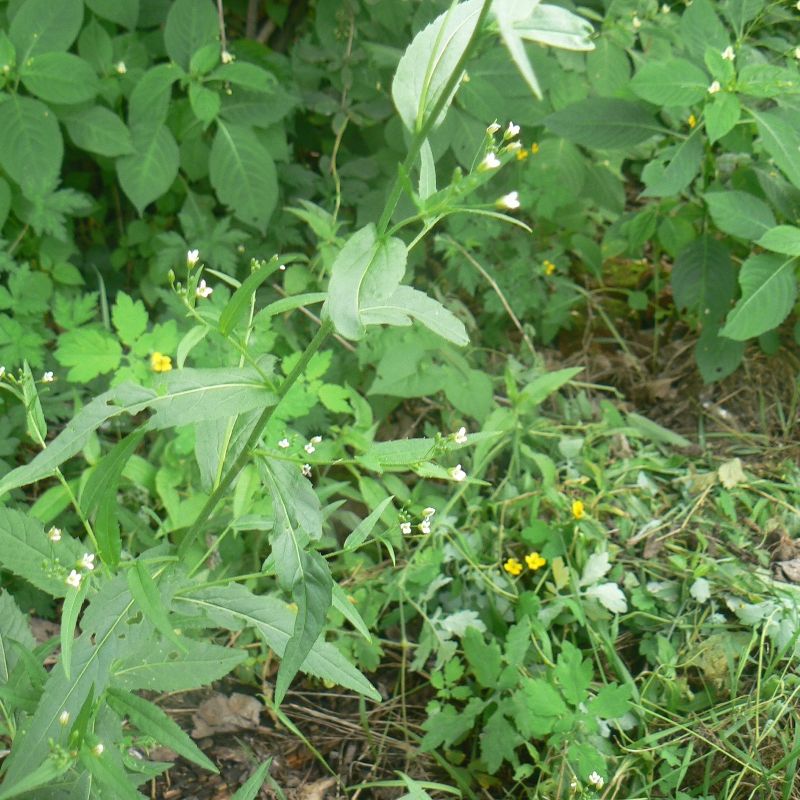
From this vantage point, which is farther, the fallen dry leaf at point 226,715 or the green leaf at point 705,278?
the green leaf at point 705,278

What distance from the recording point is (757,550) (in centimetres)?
242

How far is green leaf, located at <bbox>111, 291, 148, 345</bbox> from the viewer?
2350mm

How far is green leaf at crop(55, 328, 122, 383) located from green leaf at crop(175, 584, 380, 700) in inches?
32.7

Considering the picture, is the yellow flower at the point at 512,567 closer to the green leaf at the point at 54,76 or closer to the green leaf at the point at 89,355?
the green leaf at the point at 89,355

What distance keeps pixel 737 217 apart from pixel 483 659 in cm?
139

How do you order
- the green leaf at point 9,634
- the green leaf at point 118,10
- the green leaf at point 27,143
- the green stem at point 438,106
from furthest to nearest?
the green leaf at point 118,10 → the green leaf at point 27,143 → the green leaf at point 9,634 → the green stem at point 438,106

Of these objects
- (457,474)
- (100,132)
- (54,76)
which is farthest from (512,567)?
(54,76)

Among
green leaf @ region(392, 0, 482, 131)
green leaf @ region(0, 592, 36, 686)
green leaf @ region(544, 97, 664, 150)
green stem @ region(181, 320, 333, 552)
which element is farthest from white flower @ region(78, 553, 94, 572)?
green leaf @ region(544, 97, 664, 150)

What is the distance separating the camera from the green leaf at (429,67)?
1271 millimetres

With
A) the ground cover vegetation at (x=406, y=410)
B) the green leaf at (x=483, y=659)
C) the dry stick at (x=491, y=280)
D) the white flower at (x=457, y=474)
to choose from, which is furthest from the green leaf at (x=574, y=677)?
the dry stick at (x=491, y=280)

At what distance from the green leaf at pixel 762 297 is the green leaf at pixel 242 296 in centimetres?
158

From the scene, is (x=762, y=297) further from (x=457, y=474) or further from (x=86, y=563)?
(x=86, y=563)

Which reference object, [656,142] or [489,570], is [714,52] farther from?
[489,570]

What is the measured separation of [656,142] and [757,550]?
1.49m
